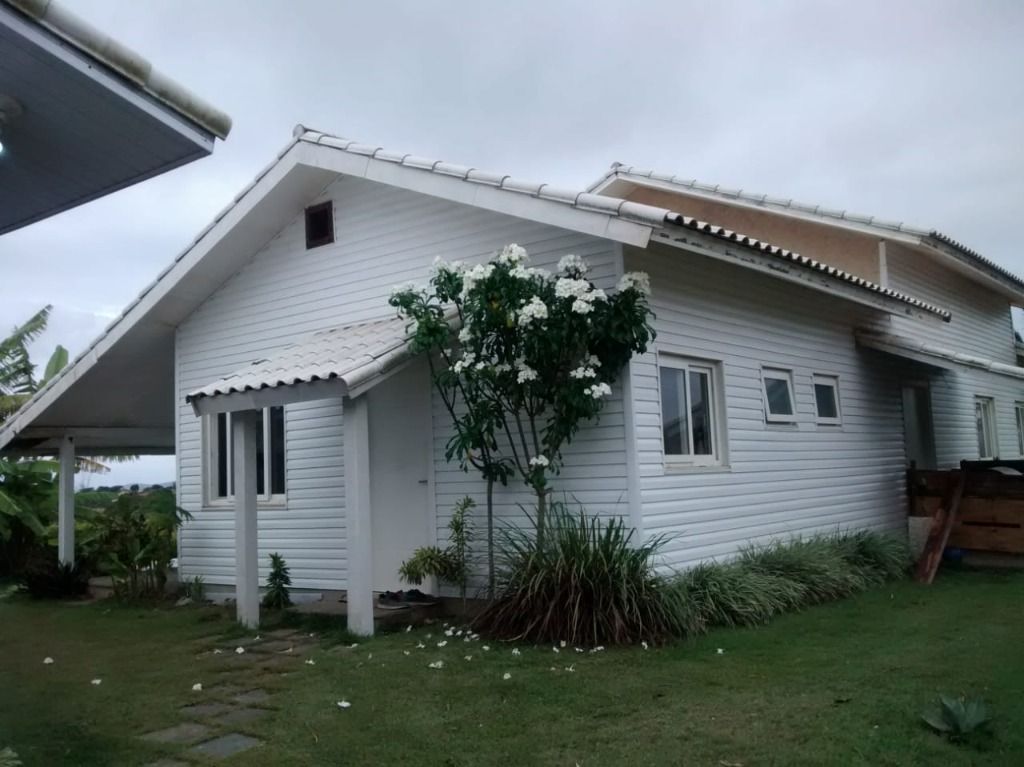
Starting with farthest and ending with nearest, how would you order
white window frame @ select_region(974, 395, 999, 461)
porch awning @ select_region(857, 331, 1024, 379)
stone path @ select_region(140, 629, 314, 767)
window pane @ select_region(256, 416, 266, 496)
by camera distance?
white window frame @ select_region(974, 395, 999, 461), porch awning @ select_region(857, 331, 1024, 379), window pane @ select_region(256, 416, 266, 496), stone path @ select_region(140, 629, 314, 767)

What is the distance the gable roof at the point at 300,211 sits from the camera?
807 centimetres

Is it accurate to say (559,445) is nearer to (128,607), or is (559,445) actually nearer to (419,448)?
(419,448)

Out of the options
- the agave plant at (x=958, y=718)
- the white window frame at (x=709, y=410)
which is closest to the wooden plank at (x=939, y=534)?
the white window frame at (x=709, y=410)

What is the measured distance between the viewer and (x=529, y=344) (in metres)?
8.22

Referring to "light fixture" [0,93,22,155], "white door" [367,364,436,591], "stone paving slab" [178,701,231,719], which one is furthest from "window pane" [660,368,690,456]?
"light fixture" [0,93,22,155]

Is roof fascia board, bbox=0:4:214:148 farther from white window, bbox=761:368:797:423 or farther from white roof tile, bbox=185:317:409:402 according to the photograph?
white window, bbox=761:368:797:423

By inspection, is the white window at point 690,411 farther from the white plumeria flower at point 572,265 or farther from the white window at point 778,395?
the white plumeria flower at point 572,265

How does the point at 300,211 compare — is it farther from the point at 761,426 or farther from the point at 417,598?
the point at 761,426

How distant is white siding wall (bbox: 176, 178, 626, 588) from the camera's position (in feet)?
30.6

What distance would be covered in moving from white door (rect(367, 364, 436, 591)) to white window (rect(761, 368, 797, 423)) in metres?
4.22

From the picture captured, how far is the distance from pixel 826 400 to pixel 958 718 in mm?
7926

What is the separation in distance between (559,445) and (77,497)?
15.3 meters

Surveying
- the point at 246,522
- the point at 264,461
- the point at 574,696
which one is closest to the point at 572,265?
the point at 574,696

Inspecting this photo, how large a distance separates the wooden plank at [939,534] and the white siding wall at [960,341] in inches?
98.0
